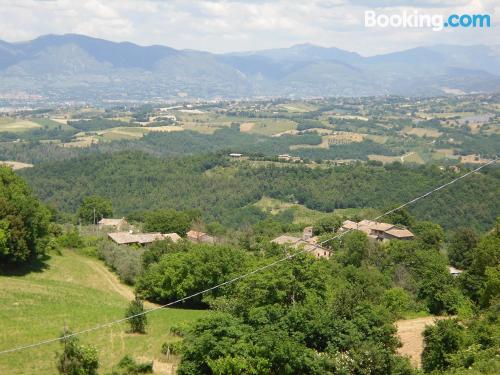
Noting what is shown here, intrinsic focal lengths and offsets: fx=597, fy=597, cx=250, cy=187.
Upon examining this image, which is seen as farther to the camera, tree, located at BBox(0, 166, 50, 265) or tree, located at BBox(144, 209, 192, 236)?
tree, located at BBox(144, 209, 192, 236)

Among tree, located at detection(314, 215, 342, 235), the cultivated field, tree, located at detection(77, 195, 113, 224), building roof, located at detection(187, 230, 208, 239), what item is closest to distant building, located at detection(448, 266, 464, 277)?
tree, located at detection(314, 215, 342, 235)

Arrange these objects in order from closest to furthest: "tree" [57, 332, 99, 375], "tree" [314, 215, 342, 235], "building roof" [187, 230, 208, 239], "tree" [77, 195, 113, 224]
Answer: "tree" [57, 332, 99, 375], "building roof" [187, 230, 208, 239], "tree" [314, 215, 342, 235], "tree" [77, 195, 113, 224]

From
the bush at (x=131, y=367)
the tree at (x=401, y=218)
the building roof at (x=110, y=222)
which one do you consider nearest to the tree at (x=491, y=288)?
the bush at (x=131, y=367)

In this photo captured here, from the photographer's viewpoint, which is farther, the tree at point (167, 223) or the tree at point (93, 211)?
the tree at point (93, 211)

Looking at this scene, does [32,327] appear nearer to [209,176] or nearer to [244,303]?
[244,303]

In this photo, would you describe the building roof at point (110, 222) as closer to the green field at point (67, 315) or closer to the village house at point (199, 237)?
the village house at point (199, 237)

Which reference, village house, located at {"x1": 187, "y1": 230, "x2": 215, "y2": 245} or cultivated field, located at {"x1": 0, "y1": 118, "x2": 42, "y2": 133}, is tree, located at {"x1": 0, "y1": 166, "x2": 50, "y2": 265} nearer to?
village house, located at {"x1": 187, "y1": 230, "x2": 215, "y2": 245}
